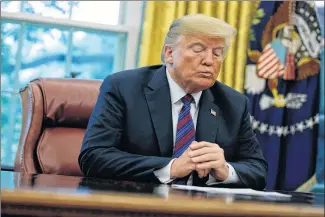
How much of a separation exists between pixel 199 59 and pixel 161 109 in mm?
204

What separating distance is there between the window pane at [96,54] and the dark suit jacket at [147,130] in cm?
152

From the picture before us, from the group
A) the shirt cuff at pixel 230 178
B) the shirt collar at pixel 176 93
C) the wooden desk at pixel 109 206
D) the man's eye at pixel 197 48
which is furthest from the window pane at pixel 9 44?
the wooden desk at pixel 109 206

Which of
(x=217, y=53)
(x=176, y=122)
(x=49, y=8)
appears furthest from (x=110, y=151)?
(x=49, y=8)

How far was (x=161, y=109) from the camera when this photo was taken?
1765 mm

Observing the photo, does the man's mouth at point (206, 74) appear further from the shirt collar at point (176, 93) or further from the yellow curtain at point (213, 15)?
the yellow curtain at point (213, 15)

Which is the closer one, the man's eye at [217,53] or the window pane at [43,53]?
the man's eye at [217,53]

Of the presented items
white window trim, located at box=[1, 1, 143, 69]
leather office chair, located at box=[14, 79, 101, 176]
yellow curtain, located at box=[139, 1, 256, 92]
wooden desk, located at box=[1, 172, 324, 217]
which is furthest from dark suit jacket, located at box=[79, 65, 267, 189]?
white window trim, located at box=[1, 1, 143, 69]

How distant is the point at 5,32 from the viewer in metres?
3.26

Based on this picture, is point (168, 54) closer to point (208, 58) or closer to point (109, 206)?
point (208, 58)

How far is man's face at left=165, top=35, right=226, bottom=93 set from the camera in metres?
1.75

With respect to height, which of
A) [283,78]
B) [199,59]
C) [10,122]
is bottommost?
[10,122]

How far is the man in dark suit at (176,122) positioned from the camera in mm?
1581

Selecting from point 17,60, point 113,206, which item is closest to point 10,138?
point 17,60

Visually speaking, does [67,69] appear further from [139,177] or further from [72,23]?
[139,177]
